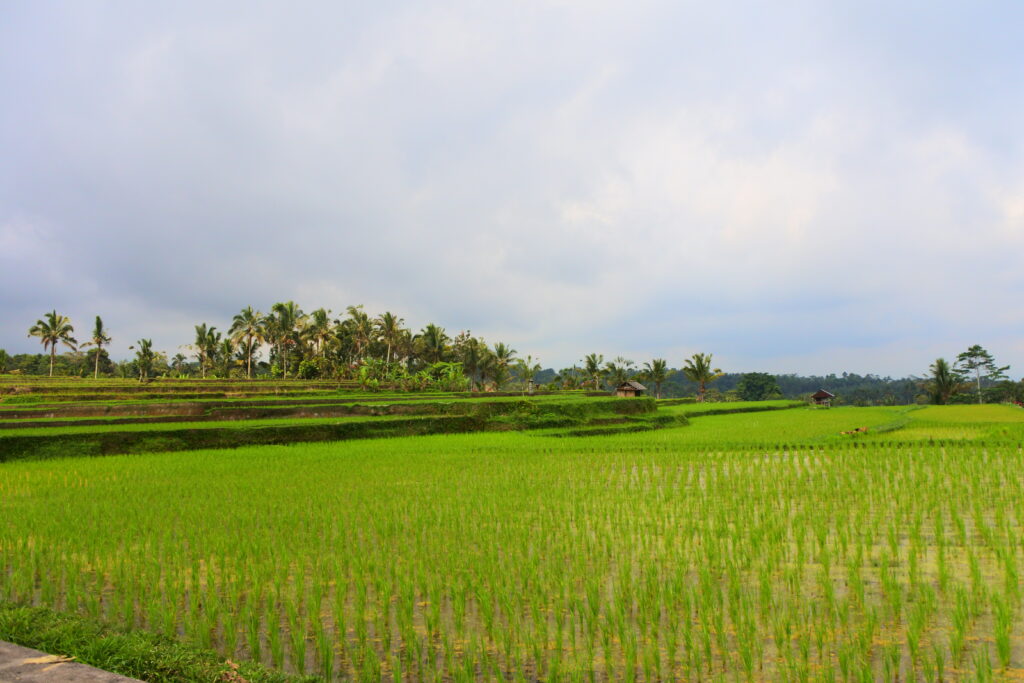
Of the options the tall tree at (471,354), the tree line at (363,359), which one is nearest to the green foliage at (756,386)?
the tree line at (363,359)

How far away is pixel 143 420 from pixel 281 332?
27.7 meters

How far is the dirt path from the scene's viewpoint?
2527 millimetres

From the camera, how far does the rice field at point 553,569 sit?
3.13 meters

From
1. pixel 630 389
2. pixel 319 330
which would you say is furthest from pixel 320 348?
pixel 630 389

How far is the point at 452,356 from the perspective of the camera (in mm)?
49438

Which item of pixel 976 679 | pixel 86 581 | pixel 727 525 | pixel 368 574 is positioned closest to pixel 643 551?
pixel 727 525

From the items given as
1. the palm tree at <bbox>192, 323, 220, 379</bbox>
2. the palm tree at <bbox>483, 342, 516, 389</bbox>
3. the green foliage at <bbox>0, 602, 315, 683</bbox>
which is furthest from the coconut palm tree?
the green foliage at <bbox>0, 602, 315, 683</bbox>

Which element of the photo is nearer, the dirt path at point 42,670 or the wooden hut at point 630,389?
the dirt path at point 42,670

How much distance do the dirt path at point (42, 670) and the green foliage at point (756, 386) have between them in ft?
194

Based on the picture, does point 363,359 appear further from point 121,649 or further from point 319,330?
point 121,649

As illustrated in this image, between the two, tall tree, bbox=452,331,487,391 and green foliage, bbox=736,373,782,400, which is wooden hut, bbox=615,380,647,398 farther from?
green foliage, bbox=736,373,782,400

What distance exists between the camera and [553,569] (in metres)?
4.50

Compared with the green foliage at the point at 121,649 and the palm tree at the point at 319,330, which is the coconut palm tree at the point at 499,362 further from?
the green foliage at the point at 121,649

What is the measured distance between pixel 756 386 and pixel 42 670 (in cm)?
6107
